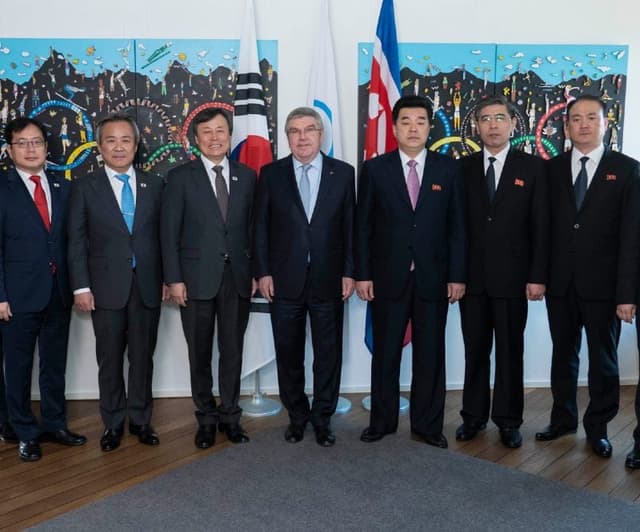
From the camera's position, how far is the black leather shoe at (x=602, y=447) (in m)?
3.30

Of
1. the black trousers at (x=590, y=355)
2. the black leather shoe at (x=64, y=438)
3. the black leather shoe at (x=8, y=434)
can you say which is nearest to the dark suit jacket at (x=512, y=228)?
the black trousers at (x=590, y=355)

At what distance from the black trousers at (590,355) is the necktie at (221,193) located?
5.63 feet

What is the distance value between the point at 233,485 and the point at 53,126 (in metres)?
2.43

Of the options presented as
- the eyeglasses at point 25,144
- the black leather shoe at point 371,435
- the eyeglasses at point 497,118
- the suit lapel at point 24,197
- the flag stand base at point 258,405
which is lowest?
the flag stand base at point 258,405

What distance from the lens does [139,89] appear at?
4027 millimetres

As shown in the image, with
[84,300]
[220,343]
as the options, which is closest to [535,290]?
[220,343]

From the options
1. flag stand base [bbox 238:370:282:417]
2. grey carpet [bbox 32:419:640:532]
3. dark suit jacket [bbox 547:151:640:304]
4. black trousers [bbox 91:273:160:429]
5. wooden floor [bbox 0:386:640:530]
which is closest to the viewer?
grey carpet [bbox 32:419:640:532]

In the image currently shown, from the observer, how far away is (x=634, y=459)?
10.4ft

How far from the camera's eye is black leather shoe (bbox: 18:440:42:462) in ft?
10.7

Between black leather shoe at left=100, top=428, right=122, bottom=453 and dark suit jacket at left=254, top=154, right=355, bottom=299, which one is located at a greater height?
dark suit jacket at left=254, top=154, right=355, bottom=299

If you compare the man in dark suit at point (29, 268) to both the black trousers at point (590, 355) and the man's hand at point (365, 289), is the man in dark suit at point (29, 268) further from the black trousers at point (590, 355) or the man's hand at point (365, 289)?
the black trousers at point (590, 355)

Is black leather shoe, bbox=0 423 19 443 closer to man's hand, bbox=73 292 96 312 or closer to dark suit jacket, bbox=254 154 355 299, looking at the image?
man's hand, bbox=73 292 96 312

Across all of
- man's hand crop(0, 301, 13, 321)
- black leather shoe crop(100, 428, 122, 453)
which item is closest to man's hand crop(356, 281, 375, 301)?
black leather shoe crop(100, 428, 122, 453)

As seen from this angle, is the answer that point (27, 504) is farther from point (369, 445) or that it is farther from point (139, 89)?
point (139, 89)
